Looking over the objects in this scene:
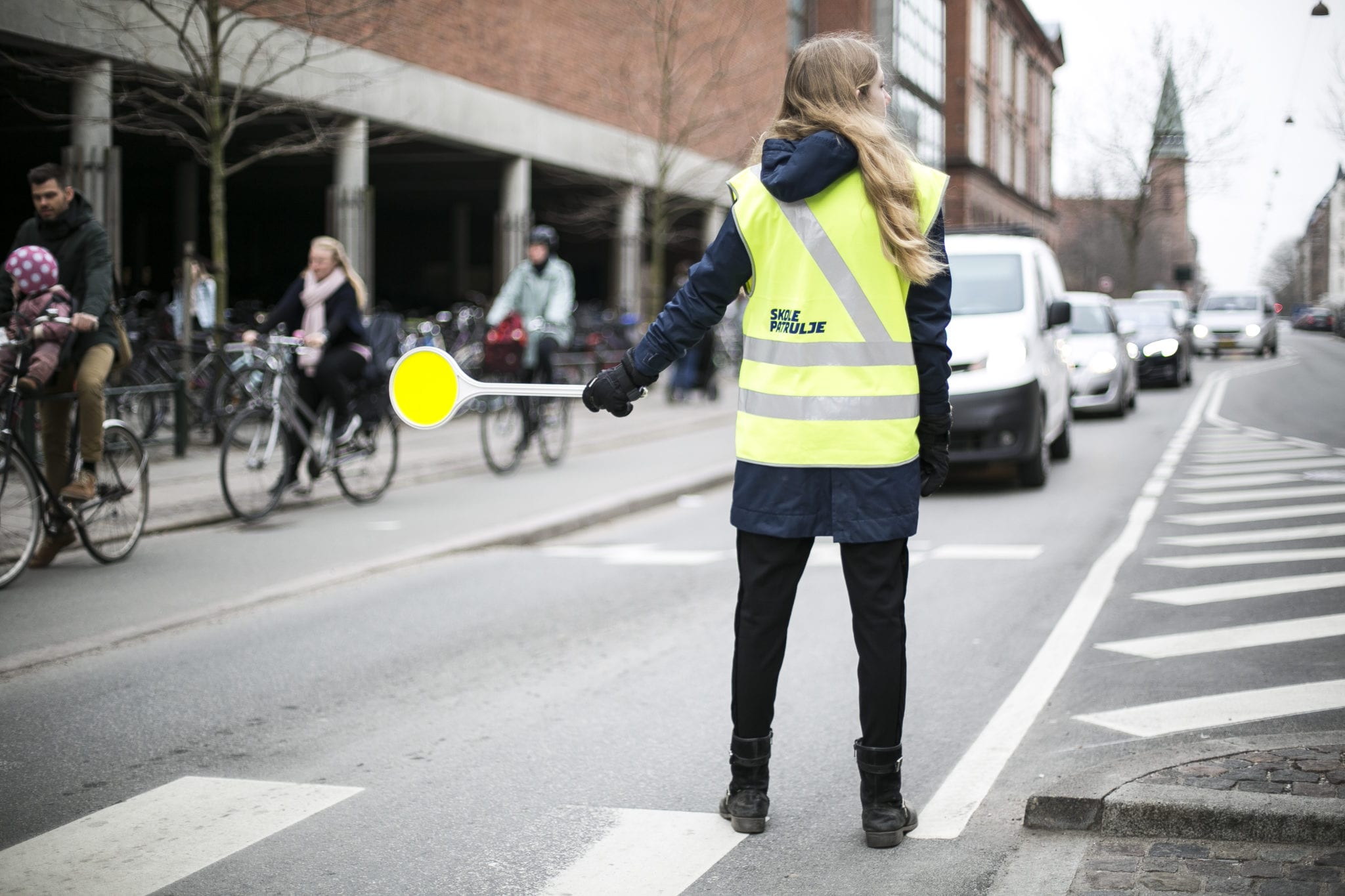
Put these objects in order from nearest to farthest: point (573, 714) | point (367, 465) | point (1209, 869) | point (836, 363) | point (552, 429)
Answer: point (1209, 869), point (836, 363), point (573, 714), point (367, 465), point (552, 429)

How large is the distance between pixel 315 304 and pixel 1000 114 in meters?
66.4

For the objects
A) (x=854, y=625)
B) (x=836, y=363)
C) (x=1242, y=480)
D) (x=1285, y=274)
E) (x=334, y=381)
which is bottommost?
(x=1242, y=480)

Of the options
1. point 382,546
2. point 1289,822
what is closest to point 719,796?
point 1289,822

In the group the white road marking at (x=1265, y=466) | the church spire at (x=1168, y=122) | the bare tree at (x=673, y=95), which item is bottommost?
the white road marking at (x=1265, y=466)

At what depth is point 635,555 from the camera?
8898mm

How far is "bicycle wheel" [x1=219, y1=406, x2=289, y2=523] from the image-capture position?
31.4 ft

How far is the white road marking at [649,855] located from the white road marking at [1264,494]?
315 inches

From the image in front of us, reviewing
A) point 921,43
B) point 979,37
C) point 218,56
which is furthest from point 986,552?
point 979,37

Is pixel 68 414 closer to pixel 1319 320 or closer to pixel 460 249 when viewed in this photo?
pixel 460 249

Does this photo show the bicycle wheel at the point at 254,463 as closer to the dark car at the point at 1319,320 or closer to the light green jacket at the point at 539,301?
the light green jacket at the point at 539,301

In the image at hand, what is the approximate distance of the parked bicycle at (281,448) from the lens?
9680mm

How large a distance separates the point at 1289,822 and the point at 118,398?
10.5m

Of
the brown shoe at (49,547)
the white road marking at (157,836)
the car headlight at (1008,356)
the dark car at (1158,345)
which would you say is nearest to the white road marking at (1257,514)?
the car headlight at (1008,356)

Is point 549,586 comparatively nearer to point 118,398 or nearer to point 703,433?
point 118,398
